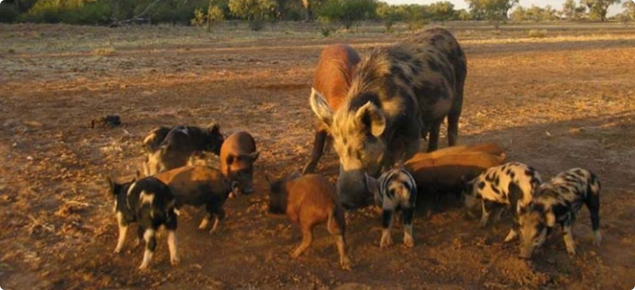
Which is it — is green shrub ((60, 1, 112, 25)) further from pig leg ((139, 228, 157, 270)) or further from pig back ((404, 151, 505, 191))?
pig leg ((139, 228, 157, 270))

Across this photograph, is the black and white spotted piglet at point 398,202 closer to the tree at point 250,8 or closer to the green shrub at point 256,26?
the green shrub at point 256,26

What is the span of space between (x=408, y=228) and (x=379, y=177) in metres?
0.78

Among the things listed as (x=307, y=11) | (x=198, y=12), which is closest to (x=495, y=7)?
(x=307, y=11)

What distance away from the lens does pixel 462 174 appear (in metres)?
6.35

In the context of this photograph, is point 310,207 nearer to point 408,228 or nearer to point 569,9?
point 408,228

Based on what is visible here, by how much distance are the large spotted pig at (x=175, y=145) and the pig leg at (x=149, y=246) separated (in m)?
2.07

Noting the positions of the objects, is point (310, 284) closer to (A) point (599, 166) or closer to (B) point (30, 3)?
(A) point (599, 166)

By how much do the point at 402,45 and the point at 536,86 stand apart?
9.77 meters

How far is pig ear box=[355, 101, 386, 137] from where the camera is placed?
564cm

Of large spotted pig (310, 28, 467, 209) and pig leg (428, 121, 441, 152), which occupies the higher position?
large spotted pig (310, 28, 467, 209)

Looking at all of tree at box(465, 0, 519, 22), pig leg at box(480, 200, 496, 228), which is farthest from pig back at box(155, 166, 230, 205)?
tree at box(465, 0, 519, 22)

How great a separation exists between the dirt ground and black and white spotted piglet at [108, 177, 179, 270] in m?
0.16

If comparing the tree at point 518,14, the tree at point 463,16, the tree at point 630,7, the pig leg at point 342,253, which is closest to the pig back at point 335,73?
the pig leg at point 342,253

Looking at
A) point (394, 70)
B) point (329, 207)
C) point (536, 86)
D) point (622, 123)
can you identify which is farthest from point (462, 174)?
point (536, 86)
